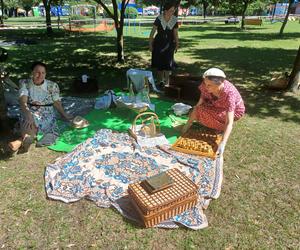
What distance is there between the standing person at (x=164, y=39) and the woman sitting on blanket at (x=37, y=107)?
354 cm

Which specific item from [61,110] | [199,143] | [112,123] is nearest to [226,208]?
[199,143]

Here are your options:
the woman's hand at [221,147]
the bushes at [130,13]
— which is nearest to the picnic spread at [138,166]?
the woman's hand at [221,147]

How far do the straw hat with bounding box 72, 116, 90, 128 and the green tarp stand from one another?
0.27ft

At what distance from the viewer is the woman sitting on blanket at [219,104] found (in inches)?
177

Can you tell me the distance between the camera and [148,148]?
16.5 feet

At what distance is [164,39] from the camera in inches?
314

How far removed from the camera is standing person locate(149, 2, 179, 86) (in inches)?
308

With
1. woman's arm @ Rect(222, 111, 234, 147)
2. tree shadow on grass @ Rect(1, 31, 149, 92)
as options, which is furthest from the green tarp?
tree shadow on grass @ Rect(1, 31, 149, 92)

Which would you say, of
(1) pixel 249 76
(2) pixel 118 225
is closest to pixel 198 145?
(2) pixel 118 225

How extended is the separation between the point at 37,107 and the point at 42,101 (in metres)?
0.14

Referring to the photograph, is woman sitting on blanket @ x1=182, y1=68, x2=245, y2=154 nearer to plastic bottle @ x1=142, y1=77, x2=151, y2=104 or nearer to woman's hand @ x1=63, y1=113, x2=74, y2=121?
plastic bottle @ x1=142, y1=77, x2=151, y2=104

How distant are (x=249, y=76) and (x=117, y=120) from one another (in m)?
5.53

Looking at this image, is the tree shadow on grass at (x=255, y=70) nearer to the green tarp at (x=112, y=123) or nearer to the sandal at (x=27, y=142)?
the green tarp at (x=112, y=123)

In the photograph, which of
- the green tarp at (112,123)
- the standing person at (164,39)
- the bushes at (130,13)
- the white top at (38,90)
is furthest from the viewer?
the bushes at (130,13)
